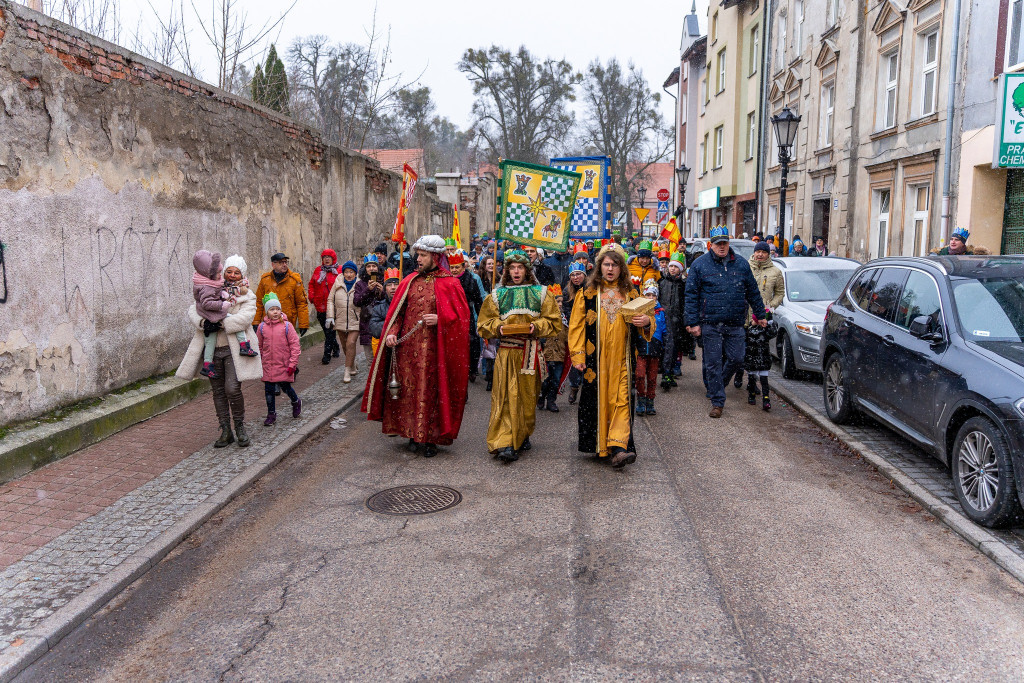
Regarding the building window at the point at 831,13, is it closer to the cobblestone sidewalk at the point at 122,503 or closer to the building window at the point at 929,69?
the building window at the point at 929,69

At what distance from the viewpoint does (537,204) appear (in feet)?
28.9

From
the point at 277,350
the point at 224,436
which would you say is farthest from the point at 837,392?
the point at 224,436

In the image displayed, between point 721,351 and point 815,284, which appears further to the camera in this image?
point 815,284

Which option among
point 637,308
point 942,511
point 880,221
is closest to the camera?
point 942,511

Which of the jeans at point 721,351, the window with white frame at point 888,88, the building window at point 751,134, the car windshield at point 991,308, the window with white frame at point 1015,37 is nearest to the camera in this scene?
the car windshield at point 991,308

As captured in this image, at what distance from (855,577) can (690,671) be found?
1491 mm

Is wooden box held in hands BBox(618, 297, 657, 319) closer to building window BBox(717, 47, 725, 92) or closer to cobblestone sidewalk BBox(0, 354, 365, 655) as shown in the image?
cobblestone sidewalk BBox(0, 354, 365, 655)

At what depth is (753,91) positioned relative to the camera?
1144 inches

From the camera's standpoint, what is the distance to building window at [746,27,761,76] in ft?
92.0

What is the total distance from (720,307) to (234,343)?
4908 millimetres

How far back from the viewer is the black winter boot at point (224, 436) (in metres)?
7.27

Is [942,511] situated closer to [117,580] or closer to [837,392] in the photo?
[837,392]

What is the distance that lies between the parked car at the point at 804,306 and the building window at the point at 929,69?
598 centimetres

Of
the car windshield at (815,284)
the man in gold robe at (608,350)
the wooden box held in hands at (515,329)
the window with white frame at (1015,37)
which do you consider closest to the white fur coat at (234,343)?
the wooden box held in hands at (515,329)
